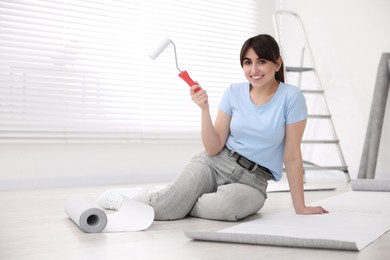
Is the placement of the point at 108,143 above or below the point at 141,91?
below

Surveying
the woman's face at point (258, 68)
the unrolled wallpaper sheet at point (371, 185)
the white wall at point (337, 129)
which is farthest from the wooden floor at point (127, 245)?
the white wall at point (337, 129)

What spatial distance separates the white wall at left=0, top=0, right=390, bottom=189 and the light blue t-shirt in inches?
78.6

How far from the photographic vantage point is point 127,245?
165cm

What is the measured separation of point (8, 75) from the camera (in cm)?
367

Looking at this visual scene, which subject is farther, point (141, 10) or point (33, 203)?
point (141, 10)

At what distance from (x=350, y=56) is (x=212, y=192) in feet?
8.95

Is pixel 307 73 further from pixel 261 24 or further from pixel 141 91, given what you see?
pixel 141 91

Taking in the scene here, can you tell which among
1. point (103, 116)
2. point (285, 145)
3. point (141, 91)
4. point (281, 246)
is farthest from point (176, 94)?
point (281, 246)

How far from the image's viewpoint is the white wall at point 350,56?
14.3 feet

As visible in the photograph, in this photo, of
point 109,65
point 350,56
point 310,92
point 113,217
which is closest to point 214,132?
point 113,217

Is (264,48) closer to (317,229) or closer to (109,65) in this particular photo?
(317,229)

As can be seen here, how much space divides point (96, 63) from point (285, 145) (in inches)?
91.8

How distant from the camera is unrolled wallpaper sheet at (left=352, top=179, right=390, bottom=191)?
333 centimetres

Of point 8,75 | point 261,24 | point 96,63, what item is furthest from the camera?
point 261,24
